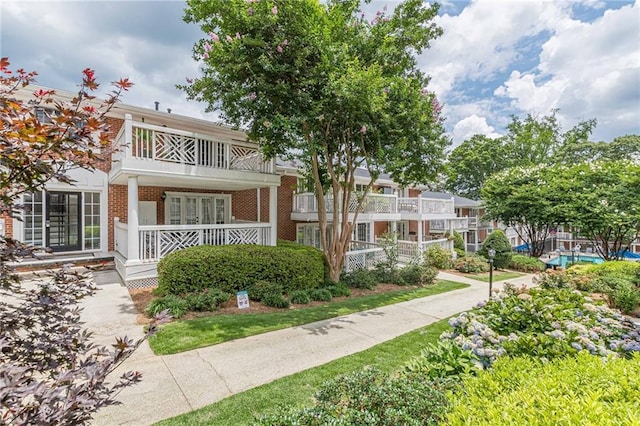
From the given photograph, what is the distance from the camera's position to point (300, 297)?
888 centimetres

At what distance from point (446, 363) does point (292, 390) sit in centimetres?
214

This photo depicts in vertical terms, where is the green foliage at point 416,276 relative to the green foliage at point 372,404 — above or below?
below

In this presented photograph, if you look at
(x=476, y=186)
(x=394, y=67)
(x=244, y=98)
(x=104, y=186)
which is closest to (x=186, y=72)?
(x=244, y=98)

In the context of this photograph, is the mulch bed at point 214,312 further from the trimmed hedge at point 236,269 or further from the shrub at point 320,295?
the trimmed hedge at point 236,269

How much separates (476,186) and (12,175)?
48941mm

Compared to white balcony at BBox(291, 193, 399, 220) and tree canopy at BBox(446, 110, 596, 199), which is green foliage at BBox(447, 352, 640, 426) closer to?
white balcony at BBox(291, 193, 399, 220)

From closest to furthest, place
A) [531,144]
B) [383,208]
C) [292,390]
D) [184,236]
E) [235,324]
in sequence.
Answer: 1. [292,390]
2. [235,324]
3. [184,236]
4. [383,208]
5. [531,144]

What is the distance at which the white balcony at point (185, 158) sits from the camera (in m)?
8.42

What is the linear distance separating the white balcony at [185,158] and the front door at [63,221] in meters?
3.26

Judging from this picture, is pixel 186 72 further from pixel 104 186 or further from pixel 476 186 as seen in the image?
pixel 476 186

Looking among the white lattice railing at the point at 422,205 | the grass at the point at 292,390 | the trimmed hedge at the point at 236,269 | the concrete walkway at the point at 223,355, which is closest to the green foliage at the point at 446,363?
the grass at the point at 292,390

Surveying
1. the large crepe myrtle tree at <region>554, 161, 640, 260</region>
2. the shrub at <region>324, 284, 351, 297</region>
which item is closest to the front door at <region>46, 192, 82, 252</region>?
the shrub at <region>324, 284, 351, 297</region>

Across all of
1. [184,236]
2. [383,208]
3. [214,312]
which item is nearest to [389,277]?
[383,208]

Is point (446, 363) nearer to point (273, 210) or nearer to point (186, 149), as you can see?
point (273, 210)
